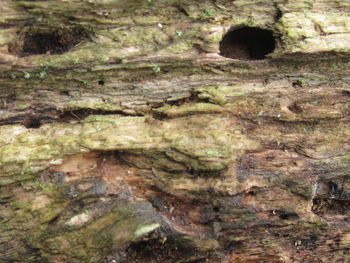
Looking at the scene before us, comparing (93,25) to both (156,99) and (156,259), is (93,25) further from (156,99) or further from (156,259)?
(156,259)

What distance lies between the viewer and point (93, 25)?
6555 millimetres

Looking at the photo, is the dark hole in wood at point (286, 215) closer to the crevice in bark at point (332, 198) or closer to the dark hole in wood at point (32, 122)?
the crevice in bark at point (332, 198)

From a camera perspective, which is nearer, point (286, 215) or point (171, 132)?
point (171, 132)

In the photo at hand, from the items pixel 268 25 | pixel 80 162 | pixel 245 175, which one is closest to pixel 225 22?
pixel 268 25

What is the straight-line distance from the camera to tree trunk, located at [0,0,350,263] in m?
6.12

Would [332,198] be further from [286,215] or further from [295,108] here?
[295,108]

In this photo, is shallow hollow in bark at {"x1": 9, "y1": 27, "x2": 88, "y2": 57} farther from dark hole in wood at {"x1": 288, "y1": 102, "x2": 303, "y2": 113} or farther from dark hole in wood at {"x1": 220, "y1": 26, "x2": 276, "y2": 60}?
dark hole in wood at {"x1": 288, "y1": 102, "x2": 303, "y2": 113}

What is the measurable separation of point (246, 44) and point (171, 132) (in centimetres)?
290

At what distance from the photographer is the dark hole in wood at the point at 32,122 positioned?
6.35 metres

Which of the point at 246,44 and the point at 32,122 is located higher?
the point at 246,44

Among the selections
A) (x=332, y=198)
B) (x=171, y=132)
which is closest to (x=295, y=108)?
(x=332, y=198)

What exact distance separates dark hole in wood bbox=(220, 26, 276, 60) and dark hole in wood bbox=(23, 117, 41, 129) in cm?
415

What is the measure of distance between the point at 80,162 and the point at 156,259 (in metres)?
2.54

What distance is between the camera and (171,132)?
634 centimetres
